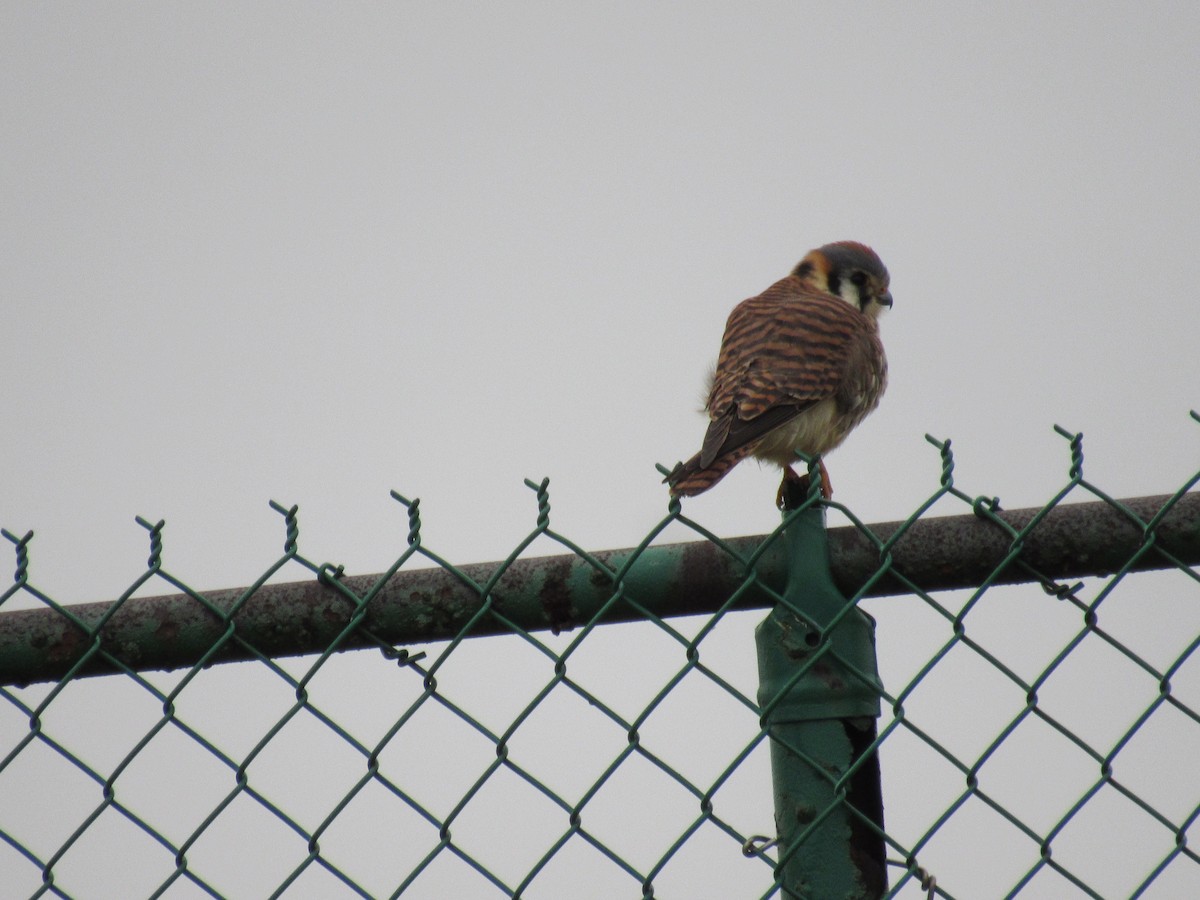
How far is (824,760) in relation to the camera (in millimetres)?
1577

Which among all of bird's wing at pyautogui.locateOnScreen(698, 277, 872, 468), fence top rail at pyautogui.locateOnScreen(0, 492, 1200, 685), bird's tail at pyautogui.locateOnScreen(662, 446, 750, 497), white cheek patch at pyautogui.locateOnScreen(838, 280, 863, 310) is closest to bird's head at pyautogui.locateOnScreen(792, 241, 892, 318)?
white cheek patch at pyautogui.locateOnScreen(838, 280, 863, 310)

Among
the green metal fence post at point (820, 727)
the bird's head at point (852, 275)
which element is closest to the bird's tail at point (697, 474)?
the green metal fence post at point (820, 727)

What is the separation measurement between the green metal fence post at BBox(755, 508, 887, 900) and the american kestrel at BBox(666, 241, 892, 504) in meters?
1.31

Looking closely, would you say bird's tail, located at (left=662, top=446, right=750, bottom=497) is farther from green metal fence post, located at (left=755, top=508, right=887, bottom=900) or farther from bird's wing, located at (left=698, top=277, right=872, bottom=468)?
green metal fence post, located at (left=755, top=508, right=887, bottom=900)

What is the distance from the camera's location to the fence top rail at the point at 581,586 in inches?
62.4

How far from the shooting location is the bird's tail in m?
2.85

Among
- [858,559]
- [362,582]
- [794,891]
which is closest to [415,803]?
[362,582]

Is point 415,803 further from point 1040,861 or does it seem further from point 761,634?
point 1040,861

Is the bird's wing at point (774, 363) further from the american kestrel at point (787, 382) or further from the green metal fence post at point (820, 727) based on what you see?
the green metal fence post at point (820, 727)

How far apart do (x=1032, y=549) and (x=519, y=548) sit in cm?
59

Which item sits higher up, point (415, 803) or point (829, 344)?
point (829, 344)

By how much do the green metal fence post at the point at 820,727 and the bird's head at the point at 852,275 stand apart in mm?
3203

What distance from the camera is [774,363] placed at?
364 centimetres

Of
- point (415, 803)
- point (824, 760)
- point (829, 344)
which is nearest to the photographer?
point (415, 803)
